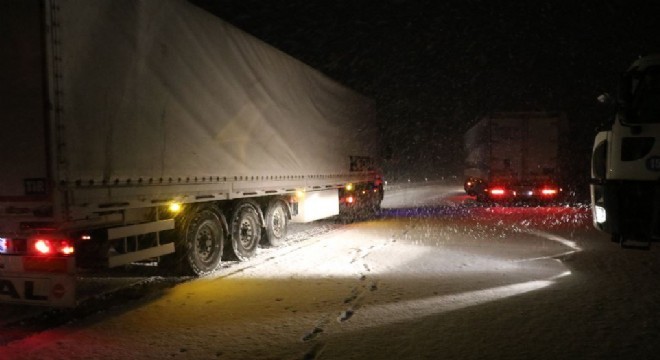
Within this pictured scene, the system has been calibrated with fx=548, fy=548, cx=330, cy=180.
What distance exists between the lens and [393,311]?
639cm

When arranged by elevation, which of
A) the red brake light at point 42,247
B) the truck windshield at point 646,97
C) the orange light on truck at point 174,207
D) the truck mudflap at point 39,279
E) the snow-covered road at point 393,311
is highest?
the truck windshield at point 646,97

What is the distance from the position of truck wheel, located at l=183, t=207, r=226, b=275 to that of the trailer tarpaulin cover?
2.53ft

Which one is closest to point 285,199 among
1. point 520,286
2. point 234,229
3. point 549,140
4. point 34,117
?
point 234,229

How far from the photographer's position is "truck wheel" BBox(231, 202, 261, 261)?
33.7 ft

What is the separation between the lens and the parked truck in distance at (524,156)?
2297cm

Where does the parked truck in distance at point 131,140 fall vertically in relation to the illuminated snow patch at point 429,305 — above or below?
above

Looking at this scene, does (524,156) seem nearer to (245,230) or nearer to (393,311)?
(245,230)

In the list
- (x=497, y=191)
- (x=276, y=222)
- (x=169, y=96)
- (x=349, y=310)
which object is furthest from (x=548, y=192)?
(x=169, y=96)

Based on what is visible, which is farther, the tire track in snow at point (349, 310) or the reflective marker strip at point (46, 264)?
the reflective marker strip at point (46, 264)

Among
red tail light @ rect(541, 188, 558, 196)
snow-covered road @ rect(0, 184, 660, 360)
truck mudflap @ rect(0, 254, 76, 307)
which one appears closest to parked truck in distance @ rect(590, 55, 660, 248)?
snow-covered road @ rect(0, 184, 660, 360)

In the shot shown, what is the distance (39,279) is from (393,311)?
4044 millimetres

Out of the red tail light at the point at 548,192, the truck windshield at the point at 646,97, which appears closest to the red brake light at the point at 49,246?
the truck windshield at the point at 646,97

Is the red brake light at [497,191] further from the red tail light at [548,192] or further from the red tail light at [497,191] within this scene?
the red tail light at [548,192]

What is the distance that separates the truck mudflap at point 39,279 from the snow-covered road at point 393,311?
39 centimetres
